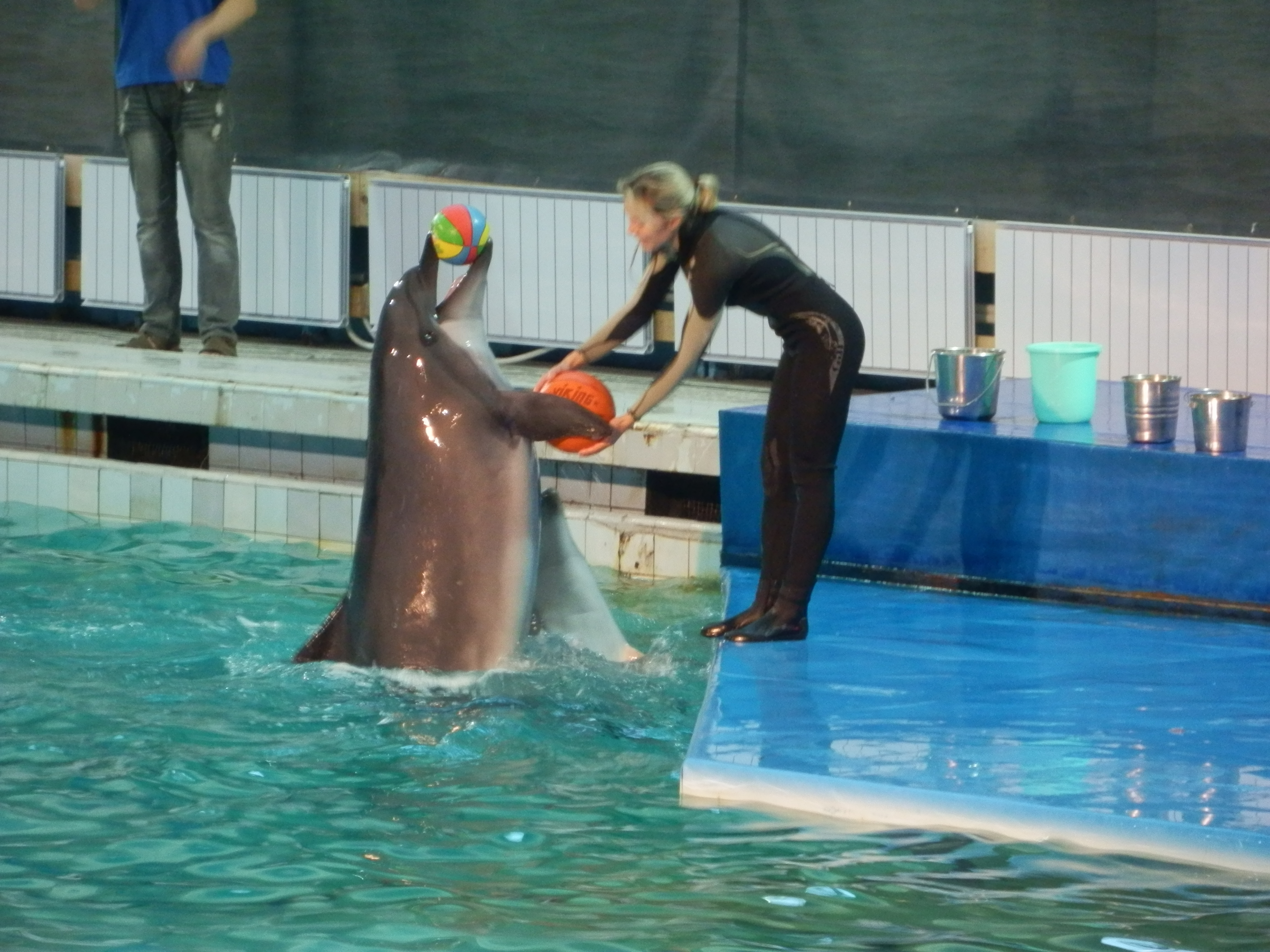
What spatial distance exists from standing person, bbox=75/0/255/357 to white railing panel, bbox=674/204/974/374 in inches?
93.9

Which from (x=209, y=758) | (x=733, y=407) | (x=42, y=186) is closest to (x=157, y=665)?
(x=209, y=758)

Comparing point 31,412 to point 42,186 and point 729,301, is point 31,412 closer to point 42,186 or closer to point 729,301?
point 42,186

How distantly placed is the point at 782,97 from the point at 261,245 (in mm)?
Result: 2914

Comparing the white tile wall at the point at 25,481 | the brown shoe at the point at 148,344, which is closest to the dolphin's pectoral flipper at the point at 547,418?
the white tile wall at the point at 25,481

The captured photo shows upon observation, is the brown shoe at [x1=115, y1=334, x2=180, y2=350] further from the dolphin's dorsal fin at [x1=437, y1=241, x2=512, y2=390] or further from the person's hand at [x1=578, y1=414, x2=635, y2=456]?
the person's hand at [x1=578, y1=414, x2=635, y2=456]

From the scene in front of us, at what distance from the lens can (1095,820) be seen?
157 inches

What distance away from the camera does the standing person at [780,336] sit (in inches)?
200

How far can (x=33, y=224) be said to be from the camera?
1029 cm

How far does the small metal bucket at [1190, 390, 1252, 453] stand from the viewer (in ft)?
19.3

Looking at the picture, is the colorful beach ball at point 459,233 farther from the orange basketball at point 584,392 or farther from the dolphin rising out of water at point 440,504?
the orange basketball at point 584,392

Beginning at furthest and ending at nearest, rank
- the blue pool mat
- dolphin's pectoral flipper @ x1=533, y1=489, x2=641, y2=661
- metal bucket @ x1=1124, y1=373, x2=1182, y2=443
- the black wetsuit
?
metal bucket @ x1=1124, y1=373, x2=1182, y2=443, dolphin's pectoral flipper @ x1=533, y1=489, x2=641, y2=661, the black wetsuit, the blue pool mat

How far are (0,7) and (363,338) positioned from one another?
9.71ft

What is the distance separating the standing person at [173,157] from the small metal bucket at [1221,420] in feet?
15.4

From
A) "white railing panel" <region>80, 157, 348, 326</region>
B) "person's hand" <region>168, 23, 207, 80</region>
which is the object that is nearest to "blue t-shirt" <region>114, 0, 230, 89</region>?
"person's hand" <region>168, 23, 207, 80</region>
